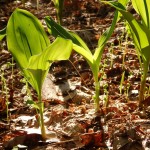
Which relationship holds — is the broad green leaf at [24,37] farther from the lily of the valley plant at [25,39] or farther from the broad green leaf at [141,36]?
the broad green leaf at [141,36]

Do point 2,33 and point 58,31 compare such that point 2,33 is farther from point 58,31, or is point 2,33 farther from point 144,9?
point 144,9

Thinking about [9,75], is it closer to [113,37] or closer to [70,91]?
[70,91]

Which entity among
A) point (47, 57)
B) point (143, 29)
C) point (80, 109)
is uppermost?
point (143, 29)

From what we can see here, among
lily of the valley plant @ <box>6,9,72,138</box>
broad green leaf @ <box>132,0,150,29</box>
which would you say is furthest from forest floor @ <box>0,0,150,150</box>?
broad green leaf @ <box>132,0,150,29</box>

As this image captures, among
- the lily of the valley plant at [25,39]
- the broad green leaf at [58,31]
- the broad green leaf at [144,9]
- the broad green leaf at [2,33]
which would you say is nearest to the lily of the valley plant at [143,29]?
the broad green leaf at [144,9]

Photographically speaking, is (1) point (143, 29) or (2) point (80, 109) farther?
(2) point (80, 109)

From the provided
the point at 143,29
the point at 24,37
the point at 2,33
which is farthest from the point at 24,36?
the point at 143,29

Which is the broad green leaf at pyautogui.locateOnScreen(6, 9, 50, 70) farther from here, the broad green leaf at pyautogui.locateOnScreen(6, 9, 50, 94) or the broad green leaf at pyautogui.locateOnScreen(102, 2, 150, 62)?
the broad green leaf at pyautogui.locateOnScreen(102, 2, 150, 62)
